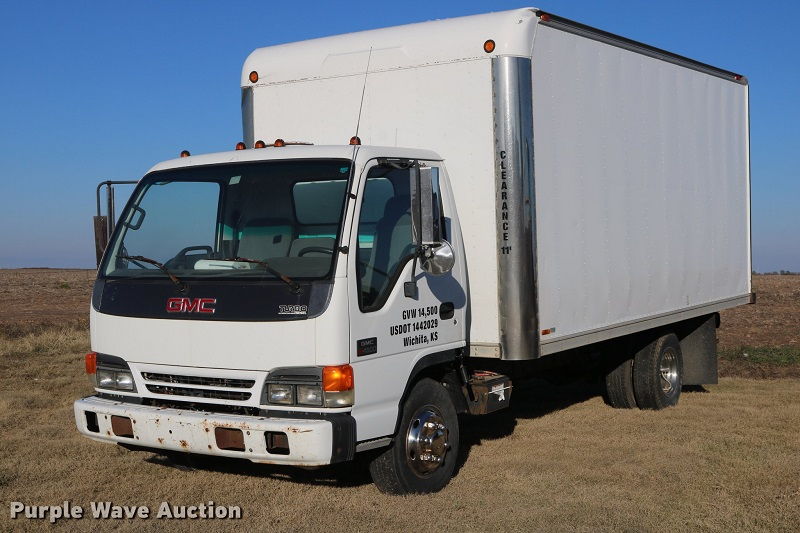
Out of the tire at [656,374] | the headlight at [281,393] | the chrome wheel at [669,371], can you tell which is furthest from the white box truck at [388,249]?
the chrome wheel at [669,371]

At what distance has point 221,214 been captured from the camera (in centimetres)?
693

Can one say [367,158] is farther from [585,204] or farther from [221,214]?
[585,204]

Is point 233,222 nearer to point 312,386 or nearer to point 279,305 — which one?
point 279,305

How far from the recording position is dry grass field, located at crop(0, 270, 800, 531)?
20.5 ft

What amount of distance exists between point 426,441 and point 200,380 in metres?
1.67

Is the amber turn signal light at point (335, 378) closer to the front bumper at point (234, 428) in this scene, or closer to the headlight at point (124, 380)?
the front bumper at point (234, 428)

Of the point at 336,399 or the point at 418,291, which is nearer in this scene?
the point at 336,399

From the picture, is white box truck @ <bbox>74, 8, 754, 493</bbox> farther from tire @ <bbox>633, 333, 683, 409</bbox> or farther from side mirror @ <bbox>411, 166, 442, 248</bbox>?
tire @ <bbox>633, 333, 683, 409</bbox>

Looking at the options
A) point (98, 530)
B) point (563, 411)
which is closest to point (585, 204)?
point (563, 411)

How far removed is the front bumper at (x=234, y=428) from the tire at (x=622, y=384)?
17.5 ft

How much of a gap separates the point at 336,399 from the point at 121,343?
65.1 inches

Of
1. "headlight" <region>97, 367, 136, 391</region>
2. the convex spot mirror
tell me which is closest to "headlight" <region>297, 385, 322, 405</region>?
the convex spot mirror

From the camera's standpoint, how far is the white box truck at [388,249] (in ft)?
20.1

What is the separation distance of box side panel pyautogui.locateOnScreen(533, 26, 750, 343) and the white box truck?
35 millimetres
